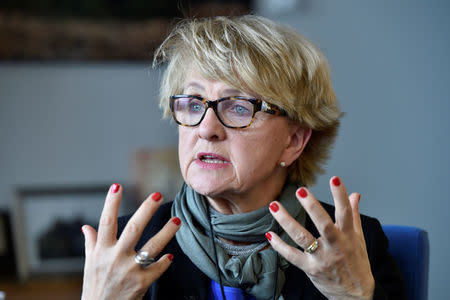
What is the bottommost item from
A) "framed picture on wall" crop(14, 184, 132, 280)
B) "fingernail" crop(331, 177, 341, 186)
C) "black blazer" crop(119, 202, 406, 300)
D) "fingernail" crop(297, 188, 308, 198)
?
"framed picture on wall" crop(14, 184, 132, 280)

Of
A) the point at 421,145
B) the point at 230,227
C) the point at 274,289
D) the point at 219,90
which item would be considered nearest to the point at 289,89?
the point at 219,90

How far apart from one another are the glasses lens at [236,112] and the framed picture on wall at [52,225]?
5.96 ft

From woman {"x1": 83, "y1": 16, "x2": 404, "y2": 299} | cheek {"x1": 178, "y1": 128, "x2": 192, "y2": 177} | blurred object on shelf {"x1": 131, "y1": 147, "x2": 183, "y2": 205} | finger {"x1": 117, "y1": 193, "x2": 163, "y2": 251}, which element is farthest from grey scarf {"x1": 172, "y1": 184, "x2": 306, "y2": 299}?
blurred object on shelf {"x1": 131, "y1": 147, "x2": 183, "y2": 205}

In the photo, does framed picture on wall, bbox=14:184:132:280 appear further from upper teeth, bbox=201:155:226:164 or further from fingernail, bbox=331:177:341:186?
fingernail, bbox=331:177:341:186

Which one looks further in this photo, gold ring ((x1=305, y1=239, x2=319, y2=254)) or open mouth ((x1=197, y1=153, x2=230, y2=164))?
open mouth ((x1=197, y1=153, x2=230, y2=164))

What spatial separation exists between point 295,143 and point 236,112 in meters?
0.24

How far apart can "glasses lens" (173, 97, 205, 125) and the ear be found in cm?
27

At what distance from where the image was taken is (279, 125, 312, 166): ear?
132 centimetres

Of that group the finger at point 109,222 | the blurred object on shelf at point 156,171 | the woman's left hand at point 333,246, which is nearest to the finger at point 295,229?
the woman's left hand at point 333,246

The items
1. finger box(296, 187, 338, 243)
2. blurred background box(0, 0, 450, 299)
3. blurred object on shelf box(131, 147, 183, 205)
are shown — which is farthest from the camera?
blurred object on shelf box(131, 147, 183, 205)

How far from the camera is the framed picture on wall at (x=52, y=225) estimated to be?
277cm

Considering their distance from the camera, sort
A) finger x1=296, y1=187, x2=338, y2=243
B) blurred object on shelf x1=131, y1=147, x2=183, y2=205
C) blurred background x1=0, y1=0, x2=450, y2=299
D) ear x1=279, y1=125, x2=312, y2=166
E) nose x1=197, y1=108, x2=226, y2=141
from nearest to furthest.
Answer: finger x1=296, y1=187, x2=338, y2=243 → nose x1=197, y1=108, x2=226, y2=141 → ear x1=279, y1=125, x2=312, y2=166 → blurred background x1=0, y1=0, x2=450, y2=299 → blurred object on shelf x1=131, y1=147, x2=183, y2=205

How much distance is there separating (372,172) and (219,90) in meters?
2.02

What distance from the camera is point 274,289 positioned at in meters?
1.21
